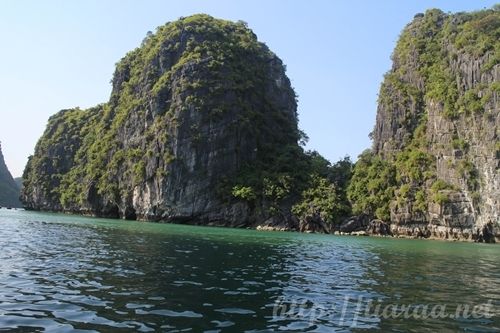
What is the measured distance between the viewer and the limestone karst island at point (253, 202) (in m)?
11.0

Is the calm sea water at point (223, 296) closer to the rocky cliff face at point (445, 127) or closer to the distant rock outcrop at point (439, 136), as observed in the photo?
the rocky cliff face at point (445, 127)

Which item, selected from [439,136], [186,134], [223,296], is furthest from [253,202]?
[223,296]

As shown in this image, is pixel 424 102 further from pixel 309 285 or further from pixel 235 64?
pixel 309 285

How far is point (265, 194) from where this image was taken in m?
78.9

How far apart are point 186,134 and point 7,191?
415 ft

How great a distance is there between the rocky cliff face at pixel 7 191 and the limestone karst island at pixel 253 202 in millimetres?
52928

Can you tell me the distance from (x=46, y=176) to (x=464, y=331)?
125m

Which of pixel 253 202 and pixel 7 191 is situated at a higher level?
pixel 7 191

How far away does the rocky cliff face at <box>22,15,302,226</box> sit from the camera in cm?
8162

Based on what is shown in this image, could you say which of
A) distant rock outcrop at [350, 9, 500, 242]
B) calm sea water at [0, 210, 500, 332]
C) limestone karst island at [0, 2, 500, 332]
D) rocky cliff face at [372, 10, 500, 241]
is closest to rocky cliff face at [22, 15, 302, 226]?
limestone karst island at [0, 2, 500, 332]

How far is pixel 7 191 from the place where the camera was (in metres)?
177

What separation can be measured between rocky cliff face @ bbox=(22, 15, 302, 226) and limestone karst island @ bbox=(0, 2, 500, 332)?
36 cm

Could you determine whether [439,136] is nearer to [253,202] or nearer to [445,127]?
[445,127]

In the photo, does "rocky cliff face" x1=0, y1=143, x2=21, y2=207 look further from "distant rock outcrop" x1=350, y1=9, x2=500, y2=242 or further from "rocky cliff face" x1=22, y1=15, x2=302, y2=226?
"distant rock outcrop" x1=350, y1=9, x2=500, y2=242
